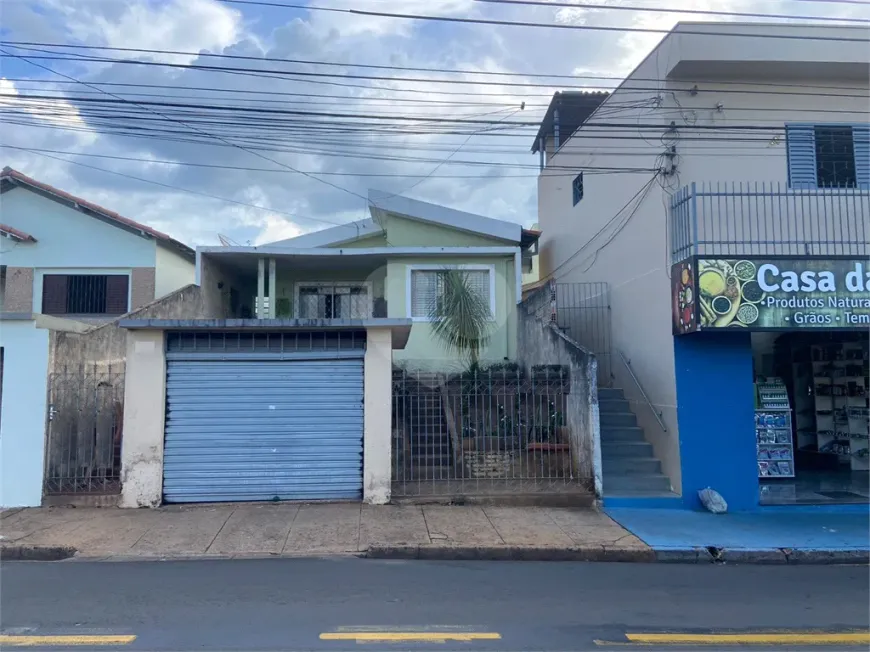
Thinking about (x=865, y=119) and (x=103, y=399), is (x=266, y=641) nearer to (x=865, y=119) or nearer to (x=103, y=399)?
(x=103, y=399)

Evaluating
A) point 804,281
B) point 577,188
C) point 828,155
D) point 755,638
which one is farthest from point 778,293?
point 577,188

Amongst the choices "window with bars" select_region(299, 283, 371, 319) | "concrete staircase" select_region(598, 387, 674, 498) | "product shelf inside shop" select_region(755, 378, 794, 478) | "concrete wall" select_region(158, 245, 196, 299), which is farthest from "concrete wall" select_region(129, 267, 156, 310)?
"product shelf inside shop" select_region(755, 378, 794, 478)

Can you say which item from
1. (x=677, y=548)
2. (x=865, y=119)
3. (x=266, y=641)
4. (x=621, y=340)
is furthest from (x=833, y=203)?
(x=266, y=641)

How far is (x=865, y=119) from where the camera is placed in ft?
36.7

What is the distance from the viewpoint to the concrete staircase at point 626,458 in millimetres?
10195

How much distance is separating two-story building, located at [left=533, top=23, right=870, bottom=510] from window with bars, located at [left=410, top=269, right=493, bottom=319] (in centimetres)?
306

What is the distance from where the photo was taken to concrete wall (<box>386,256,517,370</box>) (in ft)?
50.0

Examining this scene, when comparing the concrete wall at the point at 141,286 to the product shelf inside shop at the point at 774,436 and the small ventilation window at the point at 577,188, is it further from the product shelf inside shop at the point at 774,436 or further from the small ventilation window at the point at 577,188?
the product shelf inside shop at the point at 774,436

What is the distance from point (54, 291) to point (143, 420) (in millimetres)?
8956

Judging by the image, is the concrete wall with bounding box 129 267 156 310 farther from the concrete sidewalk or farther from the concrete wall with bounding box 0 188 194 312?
the concrete sidewalk

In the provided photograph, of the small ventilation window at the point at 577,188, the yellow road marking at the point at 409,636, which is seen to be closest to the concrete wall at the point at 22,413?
the yellow road marking at the point at 409,636

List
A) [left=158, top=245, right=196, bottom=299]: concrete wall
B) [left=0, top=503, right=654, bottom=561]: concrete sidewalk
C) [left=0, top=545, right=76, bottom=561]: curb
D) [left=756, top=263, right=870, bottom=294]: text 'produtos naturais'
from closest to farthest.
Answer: [left=0, top=545, right=76, bottom=561]: curb → [left=0, top=503, right=654, bottom=561]: concrete sidewalk → [left=756, top=263, right=870, bottom=294]: text 'produtos naturais' → [left=158, top=245, right=196, bottom=299]: concrete wall

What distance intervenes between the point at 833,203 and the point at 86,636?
10.9 metres

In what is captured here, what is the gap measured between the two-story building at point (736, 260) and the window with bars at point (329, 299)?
6.63 m
